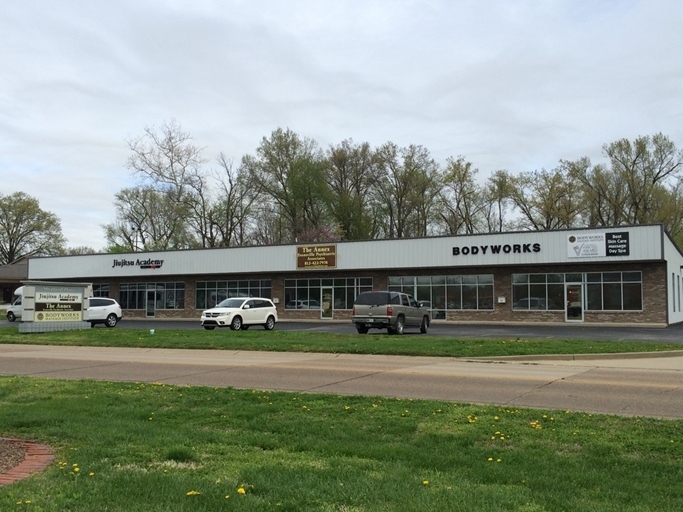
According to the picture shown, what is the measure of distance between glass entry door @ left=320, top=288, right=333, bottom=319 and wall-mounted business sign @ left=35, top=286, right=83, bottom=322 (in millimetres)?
16946

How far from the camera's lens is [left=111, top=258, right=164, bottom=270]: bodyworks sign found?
4856 cm

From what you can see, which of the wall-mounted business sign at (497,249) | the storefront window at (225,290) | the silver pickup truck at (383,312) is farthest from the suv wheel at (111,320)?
the wall-mounted business sign at (497,249)

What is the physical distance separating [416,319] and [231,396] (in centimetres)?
1977

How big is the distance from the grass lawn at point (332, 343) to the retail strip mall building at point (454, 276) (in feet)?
47.4

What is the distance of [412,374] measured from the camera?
46.9ft

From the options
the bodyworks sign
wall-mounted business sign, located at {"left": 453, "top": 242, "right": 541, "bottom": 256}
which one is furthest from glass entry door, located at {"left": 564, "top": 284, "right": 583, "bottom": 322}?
the bodyworks sign

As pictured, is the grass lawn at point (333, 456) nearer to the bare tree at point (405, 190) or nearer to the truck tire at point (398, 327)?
the truck tire at point (398, 327)

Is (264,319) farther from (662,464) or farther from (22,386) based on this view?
(662,464)

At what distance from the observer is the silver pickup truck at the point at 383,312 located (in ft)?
89.7

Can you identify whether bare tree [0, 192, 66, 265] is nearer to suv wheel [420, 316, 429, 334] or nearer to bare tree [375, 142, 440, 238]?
bare tree [375, 142, 440, 238]

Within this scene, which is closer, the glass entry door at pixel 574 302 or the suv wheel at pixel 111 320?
the suv wheel at pixel 111 320

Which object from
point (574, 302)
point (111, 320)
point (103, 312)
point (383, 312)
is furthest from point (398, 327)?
point (103, 312)

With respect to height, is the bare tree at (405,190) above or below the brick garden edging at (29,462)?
above

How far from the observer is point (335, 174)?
6300cm
